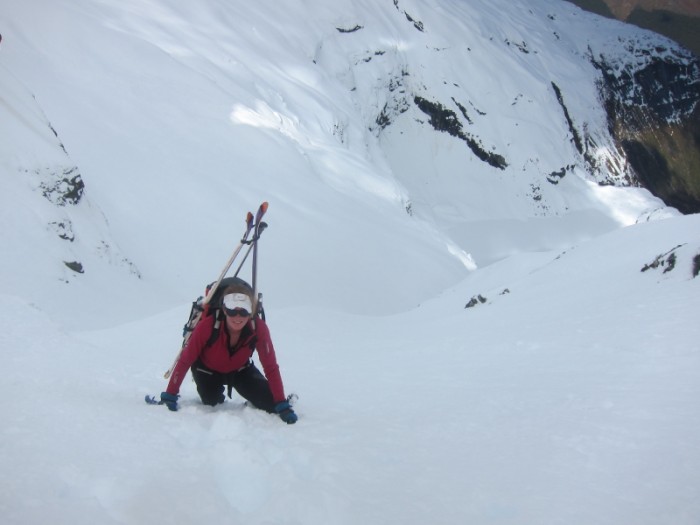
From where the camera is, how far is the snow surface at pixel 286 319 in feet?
10.1

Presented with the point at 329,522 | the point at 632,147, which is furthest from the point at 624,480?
the point at 632,147

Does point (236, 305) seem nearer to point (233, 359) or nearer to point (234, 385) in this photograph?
point (233, 359)

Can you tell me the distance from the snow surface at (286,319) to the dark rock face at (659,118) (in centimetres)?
4072

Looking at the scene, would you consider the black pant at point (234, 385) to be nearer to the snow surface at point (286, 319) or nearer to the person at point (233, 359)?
the person at point (233, 359)

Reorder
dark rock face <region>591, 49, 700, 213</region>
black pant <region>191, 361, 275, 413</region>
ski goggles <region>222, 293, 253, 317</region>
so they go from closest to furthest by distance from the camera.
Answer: ski goggles <region>222, 293, 253, 317</region> → black pant <region>191, 361, 275, 413</region> → dark rock face <region>591, 49, 700, 213</region>

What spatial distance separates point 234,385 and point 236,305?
2.85 ft

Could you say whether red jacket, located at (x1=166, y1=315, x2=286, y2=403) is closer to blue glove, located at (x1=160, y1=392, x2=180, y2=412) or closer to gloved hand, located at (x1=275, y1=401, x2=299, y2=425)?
gloved hand, located at (x1=275, y1=401, x2=299, y2=425)

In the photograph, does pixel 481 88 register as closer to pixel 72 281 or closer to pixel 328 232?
pixel 328 232

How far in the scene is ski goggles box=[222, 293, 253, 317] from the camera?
4188mm

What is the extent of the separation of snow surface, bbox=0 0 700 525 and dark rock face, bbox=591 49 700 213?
40.7 m

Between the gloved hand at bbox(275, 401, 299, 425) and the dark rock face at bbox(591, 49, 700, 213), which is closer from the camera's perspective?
the gloved hand at bbox(275, 401, 299, 425)

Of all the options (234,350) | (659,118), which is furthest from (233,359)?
(659,118)

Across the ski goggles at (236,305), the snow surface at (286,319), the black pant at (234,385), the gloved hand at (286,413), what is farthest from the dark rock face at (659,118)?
the ski goggles at (236,305)

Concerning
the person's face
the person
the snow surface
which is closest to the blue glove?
the person
